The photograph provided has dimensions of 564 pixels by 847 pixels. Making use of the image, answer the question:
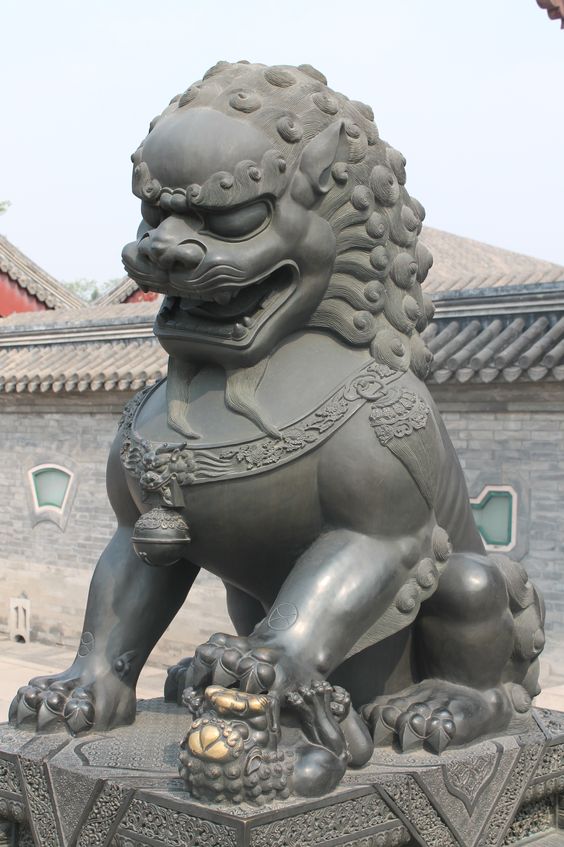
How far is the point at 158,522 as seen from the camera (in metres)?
2.38

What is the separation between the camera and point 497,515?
8.46 meters

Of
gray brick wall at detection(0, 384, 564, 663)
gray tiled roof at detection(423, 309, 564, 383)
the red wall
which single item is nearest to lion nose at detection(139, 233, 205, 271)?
gray tiled roof at detection(423, 309, 564, 383)

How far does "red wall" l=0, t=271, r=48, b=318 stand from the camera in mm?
17219

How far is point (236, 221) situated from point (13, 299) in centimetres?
1564

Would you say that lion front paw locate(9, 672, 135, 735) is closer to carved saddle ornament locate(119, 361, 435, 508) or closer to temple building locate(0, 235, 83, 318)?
carved saddle ornament locate(119, 361, 435, 508)

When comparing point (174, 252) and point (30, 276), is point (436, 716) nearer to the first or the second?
point (174, 252)

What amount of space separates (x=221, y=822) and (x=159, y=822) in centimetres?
16

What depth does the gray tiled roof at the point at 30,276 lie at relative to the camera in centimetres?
1711

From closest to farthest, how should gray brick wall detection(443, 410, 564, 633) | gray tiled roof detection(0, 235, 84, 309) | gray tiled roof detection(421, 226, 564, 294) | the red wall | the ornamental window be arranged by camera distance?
1. gray brick wall detection(443, 410, 564, 633)
2. the ornamental window
3. gray tiled roof detection(421, 226, 564, 294)
4. gray tiled roof detection(0, 235, 84, 309)
5. the red wall

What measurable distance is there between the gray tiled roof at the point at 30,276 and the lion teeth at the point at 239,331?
15313 mm

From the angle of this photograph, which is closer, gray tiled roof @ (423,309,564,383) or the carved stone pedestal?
the carved stone pedestal

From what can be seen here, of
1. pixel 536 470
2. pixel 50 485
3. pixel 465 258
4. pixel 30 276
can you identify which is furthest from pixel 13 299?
pixel 536 470

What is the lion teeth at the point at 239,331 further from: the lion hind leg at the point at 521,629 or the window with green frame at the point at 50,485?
the window with green frame at the point at 50,485

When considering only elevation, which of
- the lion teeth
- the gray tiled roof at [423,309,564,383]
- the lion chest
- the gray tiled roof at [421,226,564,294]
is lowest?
the gray tiled roof at [421,226,564,294]
